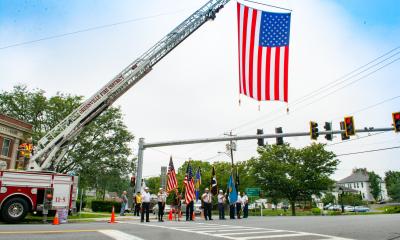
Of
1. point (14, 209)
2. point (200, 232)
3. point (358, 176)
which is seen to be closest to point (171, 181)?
point (14, 209)

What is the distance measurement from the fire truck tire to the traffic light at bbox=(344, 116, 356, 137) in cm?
1711

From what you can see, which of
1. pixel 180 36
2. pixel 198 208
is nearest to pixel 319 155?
pixel 198 208

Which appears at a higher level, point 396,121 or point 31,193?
point 396,121

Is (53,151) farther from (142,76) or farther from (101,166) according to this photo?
(101,166)

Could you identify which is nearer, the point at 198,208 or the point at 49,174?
the point at 49,174

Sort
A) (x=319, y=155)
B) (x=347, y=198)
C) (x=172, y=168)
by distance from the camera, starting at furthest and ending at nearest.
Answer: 1. (x=347, y=198)
2. (x=319, y=155)
3. (x=172, y=168)

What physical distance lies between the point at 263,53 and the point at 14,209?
12613mm

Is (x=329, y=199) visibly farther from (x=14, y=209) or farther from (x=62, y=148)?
(x=14, y=209)

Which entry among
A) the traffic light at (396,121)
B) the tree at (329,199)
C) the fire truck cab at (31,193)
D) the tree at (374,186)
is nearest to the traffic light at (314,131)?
the traffic light at (396,121)

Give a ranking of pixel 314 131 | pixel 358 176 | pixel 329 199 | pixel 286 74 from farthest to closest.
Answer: pixel 358 176, pixel 329 199, pixel 314 131, pixel 286 74

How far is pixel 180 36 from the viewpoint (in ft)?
69.4

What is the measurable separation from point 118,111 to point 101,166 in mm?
6473

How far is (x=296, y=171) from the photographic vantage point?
139 ft

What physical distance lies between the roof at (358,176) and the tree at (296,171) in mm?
81596
